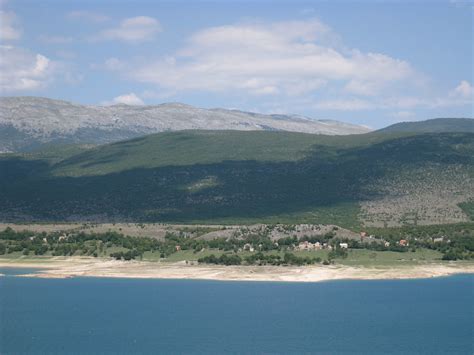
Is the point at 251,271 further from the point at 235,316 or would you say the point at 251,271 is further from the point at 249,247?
the point at 235,316

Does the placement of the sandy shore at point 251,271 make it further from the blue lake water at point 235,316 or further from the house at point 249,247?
the house at point 249,247

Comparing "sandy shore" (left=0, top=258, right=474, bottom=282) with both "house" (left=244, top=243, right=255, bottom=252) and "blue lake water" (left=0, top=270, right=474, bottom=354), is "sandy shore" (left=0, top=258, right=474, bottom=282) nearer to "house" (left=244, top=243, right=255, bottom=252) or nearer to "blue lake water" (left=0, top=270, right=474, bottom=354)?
"blue lake water" (left=0, top=270, right=474, bottom=354)

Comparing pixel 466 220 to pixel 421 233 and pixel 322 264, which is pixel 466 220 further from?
pixel 322 264

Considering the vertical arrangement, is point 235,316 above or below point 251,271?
below

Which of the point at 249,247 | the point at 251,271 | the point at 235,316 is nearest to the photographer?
the point at 235,316

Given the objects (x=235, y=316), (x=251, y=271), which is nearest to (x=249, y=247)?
(x=251, y=271)

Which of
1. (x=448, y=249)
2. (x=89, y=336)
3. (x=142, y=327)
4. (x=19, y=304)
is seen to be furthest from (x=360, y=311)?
Answer: (x=448, y=249)

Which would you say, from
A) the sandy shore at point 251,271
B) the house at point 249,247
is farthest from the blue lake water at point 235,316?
the house at point 249,247

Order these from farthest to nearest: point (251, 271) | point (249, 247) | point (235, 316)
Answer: point (249, 247), point (251, 271), point (235, 316)
